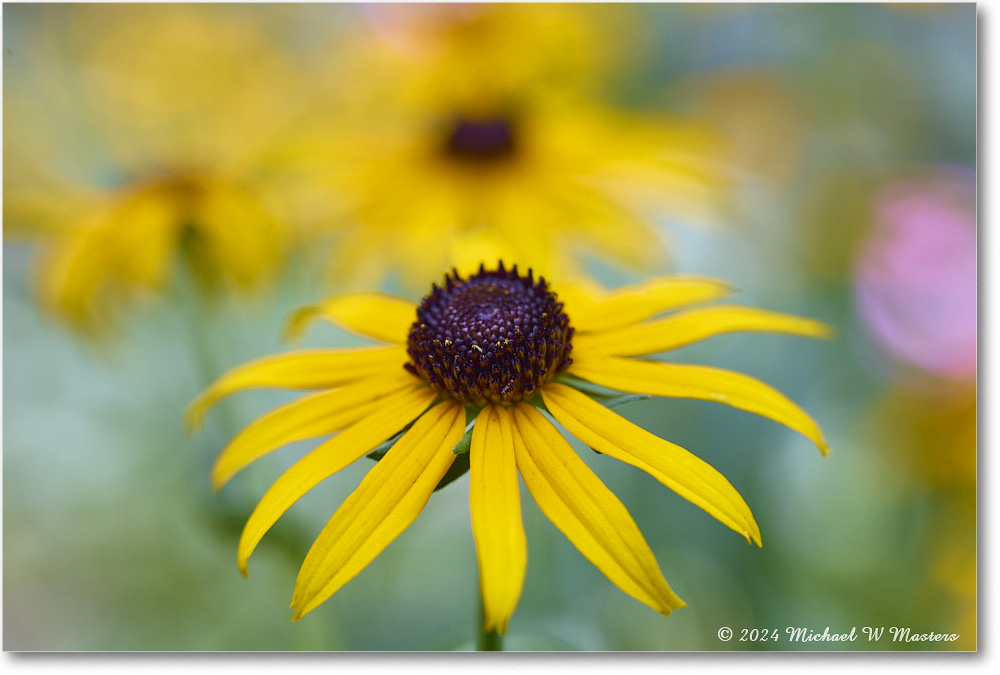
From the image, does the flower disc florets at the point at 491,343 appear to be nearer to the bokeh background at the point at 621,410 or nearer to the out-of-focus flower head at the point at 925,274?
the bokeh background at the point at 621,410

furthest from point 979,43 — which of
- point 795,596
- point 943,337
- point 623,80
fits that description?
point 795,596

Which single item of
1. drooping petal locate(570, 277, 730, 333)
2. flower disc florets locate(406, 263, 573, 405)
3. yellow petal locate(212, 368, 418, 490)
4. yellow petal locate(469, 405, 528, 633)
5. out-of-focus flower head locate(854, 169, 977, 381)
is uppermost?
out-of-focus flower head locate(854, 169, 977, 381)

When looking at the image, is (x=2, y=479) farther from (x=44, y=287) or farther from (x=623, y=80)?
(x=623, y=80)

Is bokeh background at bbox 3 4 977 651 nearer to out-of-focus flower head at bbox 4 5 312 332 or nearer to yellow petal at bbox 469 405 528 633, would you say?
out-of-focus flower head at bbox 4 5 312 332

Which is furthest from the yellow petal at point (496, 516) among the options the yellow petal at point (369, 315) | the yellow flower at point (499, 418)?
the yellow petal at point (369, 315)

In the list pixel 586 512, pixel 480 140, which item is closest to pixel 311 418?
pixel 586 512

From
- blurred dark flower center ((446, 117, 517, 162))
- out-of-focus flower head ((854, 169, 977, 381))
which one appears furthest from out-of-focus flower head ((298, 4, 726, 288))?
out-of-focus flower head ((854, 169, 977, 381))
